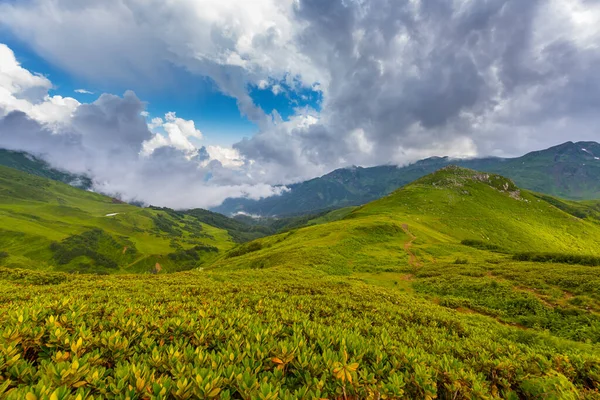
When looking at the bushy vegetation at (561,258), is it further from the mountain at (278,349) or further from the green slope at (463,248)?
the mountain at (278,349)

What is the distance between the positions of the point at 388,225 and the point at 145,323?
66802 mm

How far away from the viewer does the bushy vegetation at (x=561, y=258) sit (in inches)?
1251

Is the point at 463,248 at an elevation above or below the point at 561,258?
below

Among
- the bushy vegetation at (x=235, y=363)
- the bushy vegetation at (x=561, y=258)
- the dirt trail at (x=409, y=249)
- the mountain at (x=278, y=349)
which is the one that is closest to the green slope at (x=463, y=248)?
the bushy vegetation at (x=561, y=258)

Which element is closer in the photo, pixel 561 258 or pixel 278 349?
pixel 278 349

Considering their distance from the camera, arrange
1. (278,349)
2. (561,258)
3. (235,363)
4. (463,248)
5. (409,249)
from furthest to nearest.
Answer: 1. (463,248)
2. (409,249)
3. (561,258)
4. (278,349)
5. (235,363)

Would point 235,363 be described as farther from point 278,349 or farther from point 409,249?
point 409,249

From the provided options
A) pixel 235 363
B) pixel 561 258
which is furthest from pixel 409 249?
pixel 235 363

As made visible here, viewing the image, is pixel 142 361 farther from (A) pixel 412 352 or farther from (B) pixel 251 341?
(A) pixel 412 352

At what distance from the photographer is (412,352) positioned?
6.10 m

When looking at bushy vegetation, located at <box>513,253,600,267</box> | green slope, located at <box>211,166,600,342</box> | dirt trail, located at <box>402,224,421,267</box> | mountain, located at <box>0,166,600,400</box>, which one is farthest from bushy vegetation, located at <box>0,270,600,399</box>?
bushy vegetation, located at <box>513,253,600,267</box>

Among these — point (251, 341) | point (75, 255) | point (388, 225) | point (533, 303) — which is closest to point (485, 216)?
point (388, 225)

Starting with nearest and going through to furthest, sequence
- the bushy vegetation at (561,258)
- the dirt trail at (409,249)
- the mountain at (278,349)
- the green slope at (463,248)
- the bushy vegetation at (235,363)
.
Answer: the bushy vegetation at (235,363), the mountain at (278,349), the green slope at (463,248), the bushy vegetation at (561,258), the dirt trail at (409,249)

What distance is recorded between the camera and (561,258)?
34938mm
